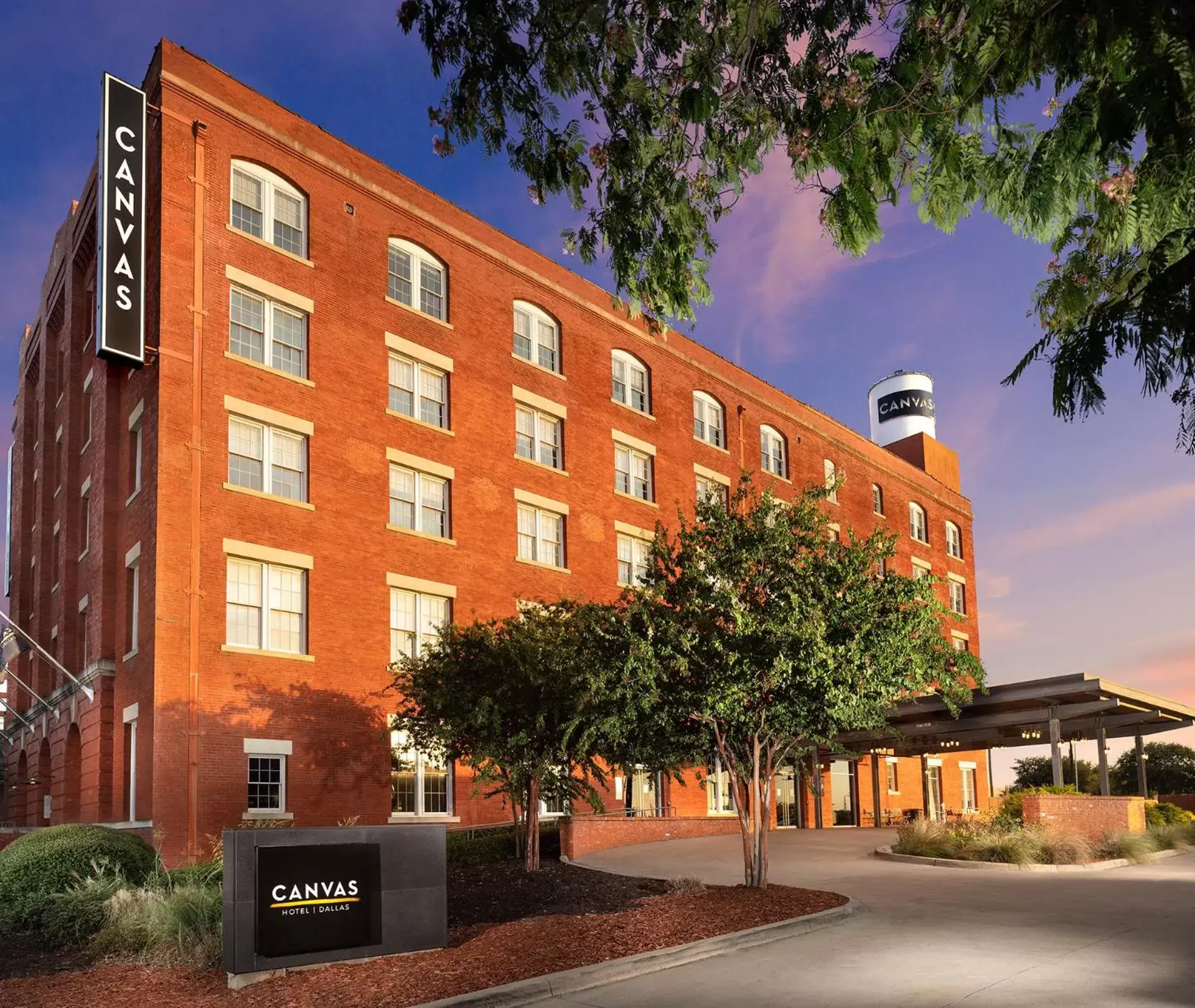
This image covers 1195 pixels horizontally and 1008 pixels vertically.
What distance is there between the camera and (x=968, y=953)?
13.2 metres

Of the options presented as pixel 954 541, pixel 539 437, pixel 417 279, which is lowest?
pixel 954 541

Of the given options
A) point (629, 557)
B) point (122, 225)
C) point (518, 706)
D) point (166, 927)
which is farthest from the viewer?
point (629, 557)

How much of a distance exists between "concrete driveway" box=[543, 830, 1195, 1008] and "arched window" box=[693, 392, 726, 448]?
24602 mm

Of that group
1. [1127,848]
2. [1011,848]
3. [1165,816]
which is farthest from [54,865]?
[1165,816]

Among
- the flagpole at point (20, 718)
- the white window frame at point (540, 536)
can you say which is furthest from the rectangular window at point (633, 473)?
the flagpole at point (20, 718)

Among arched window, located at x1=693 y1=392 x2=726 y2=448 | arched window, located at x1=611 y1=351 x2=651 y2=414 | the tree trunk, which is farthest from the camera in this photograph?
arched window, located at x1=693 y1=392 x2=726 y2=448

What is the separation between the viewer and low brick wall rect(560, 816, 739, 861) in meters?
26.1

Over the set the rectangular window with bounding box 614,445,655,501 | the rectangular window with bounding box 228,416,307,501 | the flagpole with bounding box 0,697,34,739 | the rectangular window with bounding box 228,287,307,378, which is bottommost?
the flagpole with bounding box 0,697,34,739

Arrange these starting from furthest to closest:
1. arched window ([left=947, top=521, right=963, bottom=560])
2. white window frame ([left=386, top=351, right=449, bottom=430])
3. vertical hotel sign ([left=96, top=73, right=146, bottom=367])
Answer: arched window ([left=947, top=521, right=963, bottom=560]), white window frame ([left=386, top=351, right=449, bottom=430]), vertical hotel sign ([left=96, top=73, right=146, bottom=367])

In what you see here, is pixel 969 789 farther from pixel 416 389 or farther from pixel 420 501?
pixel 416 389

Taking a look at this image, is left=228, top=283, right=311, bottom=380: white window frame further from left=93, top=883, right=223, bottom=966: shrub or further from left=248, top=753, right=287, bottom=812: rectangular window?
left=93, top=883, right=223, bottom=966: shrub

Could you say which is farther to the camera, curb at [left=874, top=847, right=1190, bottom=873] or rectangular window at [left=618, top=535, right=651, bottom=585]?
rectangular window at [left=618, top=535, right=651, bottom=585]

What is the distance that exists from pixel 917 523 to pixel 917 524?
7 cm

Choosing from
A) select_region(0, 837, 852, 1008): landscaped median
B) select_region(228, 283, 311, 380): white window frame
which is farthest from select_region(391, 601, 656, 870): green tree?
select_region(228, 283, 311, 380): white window frame
